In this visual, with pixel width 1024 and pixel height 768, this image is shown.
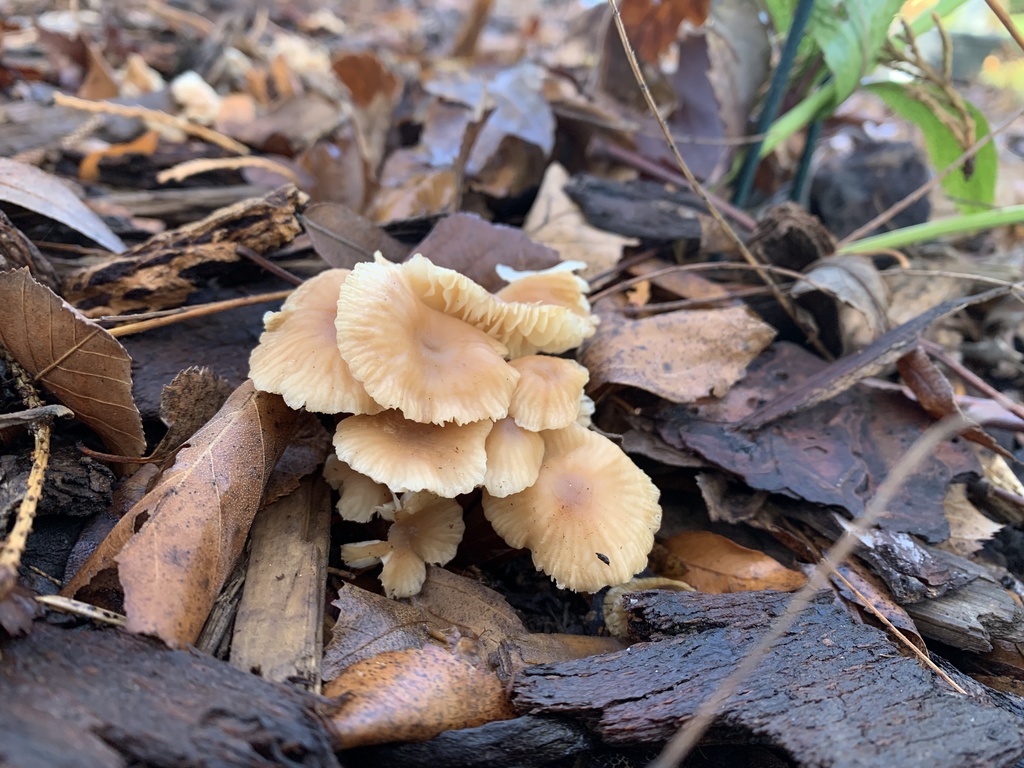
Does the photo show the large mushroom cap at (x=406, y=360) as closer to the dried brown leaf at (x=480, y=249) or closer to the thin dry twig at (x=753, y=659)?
the dried brown leaf at (x=480, y=249)

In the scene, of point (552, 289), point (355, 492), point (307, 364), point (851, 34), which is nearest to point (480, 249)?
point (552, 289)

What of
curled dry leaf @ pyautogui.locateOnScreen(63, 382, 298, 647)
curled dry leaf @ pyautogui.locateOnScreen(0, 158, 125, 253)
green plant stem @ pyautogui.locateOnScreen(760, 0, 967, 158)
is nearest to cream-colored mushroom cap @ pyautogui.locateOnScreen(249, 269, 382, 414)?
curled dry leaf @ pyautogui.locateOnScreen(63, 382, 298, 647)

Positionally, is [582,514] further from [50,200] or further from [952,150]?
[952,150]

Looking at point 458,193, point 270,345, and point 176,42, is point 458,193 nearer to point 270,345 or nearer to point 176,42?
point 270,345

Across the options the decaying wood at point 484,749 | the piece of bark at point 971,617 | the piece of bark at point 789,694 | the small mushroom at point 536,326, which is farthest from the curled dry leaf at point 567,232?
Answer: the decaying wood at point 484,749

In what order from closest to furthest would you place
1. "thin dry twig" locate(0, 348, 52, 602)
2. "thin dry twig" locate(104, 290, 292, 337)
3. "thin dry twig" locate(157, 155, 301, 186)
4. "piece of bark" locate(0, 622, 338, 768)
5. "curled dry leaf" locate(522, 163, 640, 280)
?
"piece of bark" locate(0, 622, 338, 768)
"thin dry twig" locate(0, 348, 52, 602)
"thin dry twig" locate(104, 290, 292, 337)
"curled dry leaf" locate(522, 163, 640, 280)
"thin dry twig" locate(157, 155, 301, 186)

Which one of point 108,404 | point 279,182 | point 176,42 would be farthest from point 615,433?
point 176,42

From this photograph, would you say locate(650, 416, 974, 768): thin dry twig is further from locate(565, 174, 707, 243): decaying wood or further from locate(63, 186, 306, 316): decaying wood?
locate(63, 186, 306, 316): decaying wood
